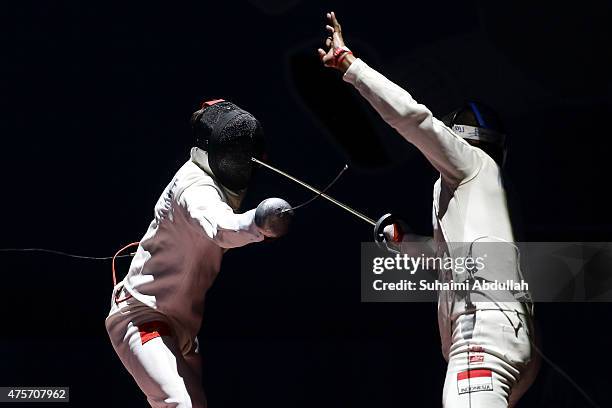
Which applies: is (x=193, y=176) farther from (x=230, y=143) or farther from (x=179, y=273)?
(x=179, y=273)

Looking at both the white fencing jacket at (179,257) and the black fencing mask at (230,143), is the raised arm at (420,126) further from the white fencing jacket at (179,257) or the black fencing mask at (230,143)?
the white fencing jacket at (179,257)

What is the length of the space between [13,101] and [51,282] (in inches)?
29.2

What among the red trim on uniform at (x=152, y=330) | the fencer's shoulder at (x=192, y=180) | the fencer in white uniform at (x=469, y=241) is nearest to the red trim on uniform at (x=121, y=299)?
the red trim on uniform at (x=152, y=330)

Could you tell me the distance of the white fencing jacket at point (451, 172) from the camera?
2.91 m

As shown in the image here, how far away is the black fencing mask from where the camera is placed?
129 inches

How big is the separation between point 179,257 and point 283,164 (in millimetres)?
1103

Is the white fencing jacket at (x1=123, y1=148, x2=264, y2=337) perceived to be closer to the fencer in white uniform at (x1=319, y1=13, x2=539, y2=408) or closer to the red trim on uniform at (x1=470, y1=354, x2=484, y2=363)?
the fencer in white uniform at (x1=319, y1=13, x2=539, y2=408)

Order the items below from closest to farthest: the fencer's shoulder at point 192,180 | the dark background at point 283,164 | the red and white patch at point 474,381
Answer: the red and white patch at point 474,381 → the fencer's shoulder at point 192,180 → the dark background at point 283,164

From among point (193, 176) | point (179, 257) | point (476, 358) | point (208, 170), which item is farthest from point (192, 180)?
point (476, 358)

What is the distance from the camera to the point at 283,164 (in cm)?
425

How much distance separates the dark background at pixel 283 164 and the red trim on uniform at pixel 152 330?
102cm

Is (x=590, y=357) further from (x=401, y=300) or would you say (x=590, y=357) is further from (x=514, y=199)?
(x=514, y=199)

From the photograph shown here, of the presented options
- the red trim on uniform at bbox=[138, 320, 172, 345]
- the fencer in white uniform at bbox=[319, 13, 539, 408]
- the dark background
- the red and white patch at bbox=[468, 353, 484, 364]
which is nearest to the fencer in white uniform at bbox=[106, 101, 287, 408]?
the red trim on uniform at bbox=[138, 320, 172, 345]

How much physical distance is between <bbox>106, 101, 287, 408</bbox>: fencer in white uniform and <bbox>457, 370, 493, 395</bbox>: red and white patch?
2.60 feet
